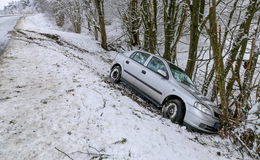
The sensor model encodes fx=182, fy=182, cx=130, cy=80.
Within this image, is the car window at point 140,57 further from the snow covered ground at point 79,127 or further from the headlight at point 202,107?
the headlight at point 202,107

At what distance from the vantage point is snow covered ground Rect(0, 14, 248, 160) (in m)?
3.07

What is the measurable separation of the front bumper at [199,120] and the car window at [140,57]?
2501mm

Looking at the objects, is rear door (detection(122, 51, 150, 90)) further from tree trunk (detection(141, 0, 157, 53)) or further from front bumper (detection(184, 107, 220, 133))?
tree trunk (detection(141, 0, 157, 53))

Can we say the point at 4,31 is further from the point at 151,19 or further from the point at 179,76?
the point at 179,76

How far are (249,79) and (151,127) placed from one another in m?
3.77

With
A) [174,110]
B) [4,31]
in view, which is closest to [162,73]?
[174,110]

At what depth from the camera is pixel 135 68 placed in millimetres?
6488

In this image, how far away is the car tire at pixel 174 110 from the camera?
5.10 meters

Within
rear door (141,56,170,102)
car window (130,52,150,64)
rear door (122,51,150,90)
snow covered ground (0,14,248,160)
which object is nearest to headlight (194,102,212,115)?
snow covered ground (0,14,248,160)

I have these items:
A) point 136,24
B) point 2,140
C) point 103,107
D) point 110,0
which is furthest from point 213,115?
point 110,0

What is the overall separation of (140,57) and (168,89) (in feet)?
6.22

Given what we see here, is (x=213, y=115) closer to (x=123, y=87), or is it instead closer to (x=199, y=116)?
(x=199, y=116)

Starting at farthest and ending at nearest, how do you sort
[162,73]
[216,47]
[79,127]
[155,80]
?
[155,80] < [162,73] < [216,47] < [79,127]

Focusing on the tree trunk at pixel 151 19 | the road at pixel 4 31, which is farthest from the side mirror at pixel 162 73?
the road at pixel 4 31
